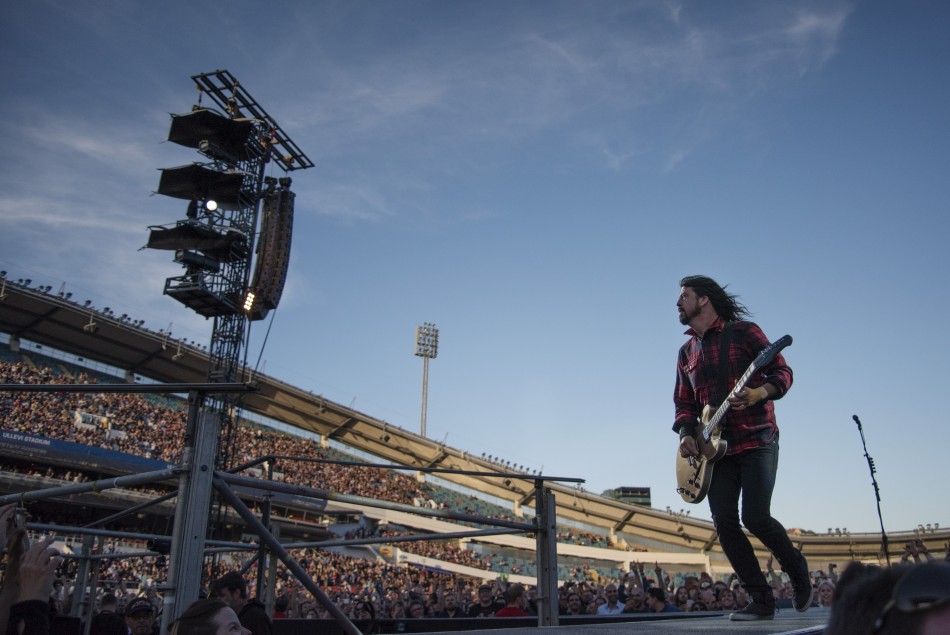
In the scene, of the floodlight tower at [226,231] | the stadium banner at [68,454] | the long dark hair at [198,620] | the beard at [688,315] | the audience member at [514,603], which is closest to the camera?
the long dark hair at [198,620]

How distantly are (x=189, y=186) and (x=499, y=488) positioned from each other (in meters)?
31.5

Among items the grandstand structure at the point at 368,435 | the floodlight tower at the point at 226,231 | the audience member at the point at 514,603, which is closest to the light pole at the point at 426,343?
the grandstand structure at the point at 368,435

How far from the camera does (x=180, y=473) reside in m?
2.02

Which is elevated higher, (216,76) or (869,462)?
(216,76)

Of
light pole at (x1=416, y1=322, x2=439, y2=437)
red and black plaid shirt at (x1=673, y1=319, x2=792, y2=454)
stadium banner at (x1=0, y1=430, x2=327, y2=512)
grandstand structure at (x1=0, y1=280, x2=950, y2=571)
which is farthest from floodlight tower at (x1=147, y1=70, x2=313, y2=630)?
light pole at (x1=416, y1=322, x2=439, y2=437)

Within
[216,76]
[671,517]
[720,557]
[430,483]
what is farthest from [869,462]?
[720,557]

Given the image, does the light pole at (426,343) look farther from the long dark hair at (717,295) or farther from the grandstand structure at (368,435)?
the long dark hair at (717,295)

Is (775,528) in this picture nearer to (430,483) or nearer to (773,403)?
(773,403)

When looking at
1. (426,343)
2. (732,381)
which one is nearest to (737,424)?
(732,381)

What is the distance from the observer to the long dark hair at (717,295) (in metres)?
3.94

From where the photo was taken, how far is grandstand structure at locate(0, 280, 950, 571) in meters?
30.6

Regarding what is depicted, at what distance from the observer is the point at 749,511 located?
11.2 ft

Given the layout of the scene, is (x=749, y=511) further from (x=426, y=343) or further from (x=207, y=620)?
(x=426, y=343)

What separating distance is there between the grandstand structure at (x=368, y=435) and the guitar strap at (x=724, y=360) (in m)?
28.3
